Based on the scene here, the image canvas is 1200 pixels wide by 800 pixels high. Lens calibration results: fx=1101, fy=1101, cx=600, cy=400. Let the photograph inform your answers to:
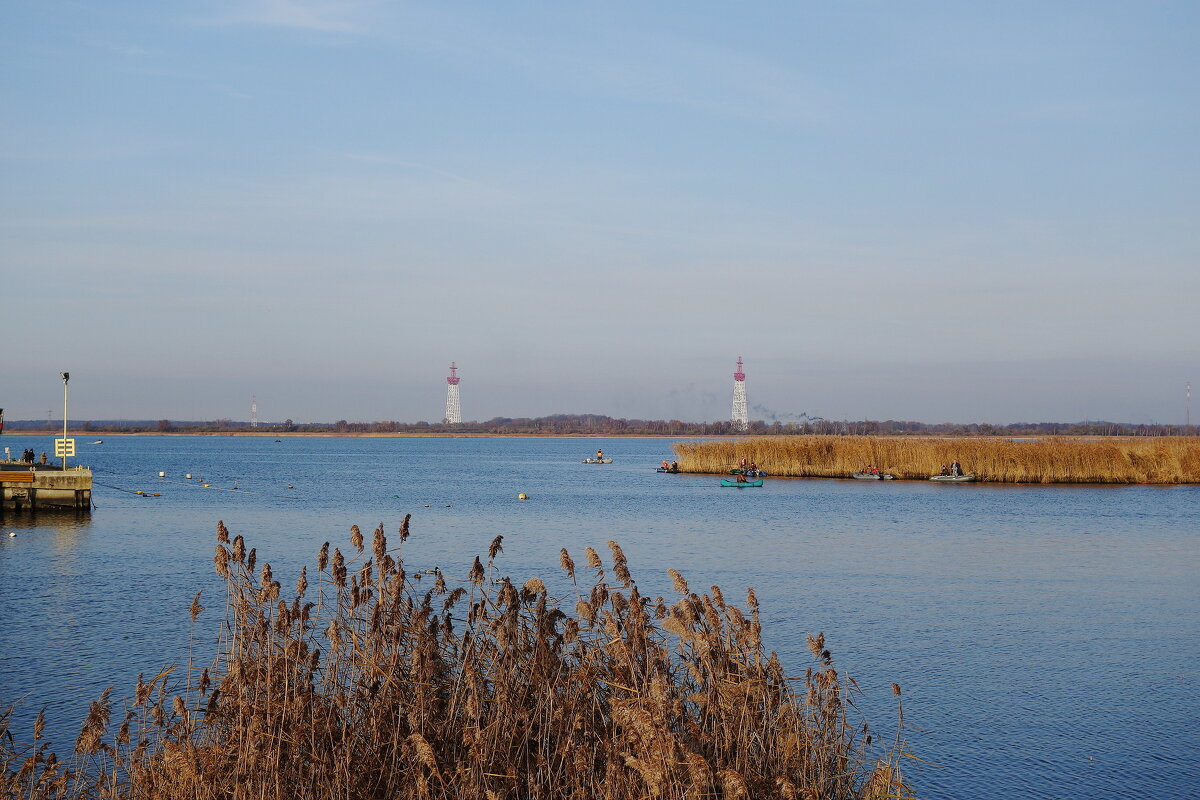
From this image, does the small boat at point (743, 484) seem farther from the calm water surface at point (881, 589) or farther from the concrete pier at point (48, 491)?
the concrete pier at point (48, 491)

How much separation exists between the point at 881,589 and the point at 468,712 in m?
17.7

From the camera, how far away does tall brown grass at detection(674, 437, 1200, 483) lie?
62406mm

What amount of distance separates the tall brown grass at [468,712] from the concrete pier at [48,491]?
35.0m

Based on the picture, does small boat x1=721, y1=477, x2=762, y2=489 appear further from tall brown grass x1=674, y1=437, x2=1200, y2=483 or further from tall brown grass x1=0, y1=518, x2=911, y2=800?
tall brown grass x1=0, y1=518, x2=911, y2=800

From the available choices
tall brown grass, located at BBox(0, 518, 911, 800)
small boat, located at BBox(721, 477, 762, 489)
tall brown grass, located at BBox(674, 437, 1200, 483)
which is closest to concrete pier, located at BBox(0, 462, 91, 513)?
small boat, located at BBox(721, 477, 762, 489)

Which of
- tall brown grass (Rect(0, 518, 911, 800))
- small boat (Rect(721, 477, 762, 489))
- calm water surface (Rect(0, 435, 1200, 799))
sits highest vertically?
tall brown grass (Rect(0, 518, 911, 800))

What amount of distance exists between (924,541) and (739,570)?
1018 cm

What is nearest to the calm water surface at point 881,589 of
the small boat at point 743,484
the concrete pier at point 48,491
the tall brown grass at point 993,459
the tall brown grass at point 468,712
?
the concrete pier at point 48,491

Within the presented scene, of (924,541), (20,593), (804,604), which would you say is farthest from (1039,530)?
(20,593)

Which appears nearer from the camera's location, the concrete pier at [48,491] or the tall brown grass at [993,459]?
the concrete pier at [48,491]

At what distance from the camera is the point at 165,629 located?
59.9ft

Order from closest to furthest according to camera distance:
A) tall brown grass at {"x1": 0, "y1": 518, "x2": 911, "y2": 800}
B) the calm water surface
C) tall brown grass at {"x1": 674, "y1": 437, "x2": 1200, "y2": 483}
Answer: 1. tall brown grass at {"x1": 0, "y1": 518, "x2": 911, "y2": 800}
2. the calm water surface
3. tall brown grass at {"x1": 674, "y1": 437, "x2": 1200, "y2": 483}

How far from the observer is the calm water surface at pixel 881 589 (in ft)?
42.5

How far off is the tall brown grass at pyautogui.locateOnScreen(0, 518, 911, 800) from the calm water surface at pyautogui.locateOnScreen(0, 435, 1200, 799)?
3.48 m
